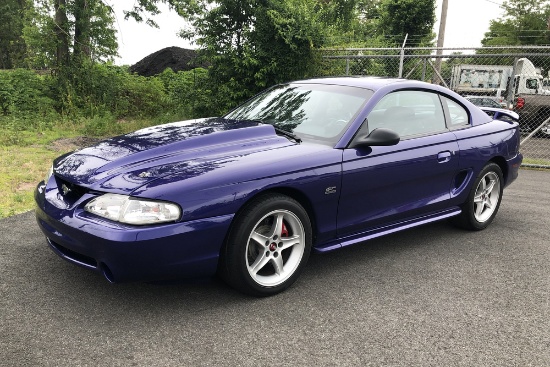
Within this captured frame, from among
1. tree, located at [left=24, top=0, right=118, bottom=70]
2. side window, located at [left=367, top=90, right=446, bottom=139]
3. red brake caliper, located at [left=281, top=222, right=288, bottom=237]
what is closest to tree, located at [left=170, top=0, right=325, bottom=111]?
tree, located at [left=24, top=0, right=118, bottom=70]

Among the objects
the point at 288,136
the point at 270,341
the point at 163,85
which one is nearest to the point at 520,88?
the point at 163,85

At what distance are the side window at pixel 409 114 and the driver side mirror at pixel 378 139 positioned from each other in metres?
0.29

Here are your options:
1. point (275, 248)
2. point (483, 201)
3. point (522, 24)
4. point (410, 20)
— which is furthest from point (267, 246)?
point (522, 24)

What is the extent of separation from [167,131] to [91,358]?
198cm

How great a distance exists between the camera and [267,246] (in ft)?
10.6

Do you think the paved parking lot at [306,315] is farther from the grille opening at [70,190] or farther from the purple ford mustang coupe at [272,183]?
the grille opening at [70,190]

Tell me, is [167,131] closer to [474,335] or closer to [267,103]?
[267,103]

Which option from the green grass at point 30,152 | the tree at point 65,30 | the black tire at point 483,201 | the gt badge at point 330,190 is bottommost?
the green grass at point 30,152

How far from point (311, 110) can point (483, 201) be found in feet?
7.10

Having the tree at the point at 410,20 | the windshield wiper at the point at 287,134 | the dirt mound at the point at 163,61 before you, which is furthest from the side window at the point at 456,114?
the tree at the point at 410,20

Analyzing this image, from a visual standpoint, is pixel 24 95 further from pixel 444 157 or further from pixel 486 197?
pixel 486 197

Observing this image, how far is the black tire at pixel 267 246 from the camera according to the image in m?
3.05

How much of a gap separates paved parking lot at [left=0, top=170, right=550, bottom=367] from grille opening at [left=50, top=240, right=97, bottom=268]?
1.01 ft

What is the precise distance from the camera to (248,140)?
3613 millimetres
